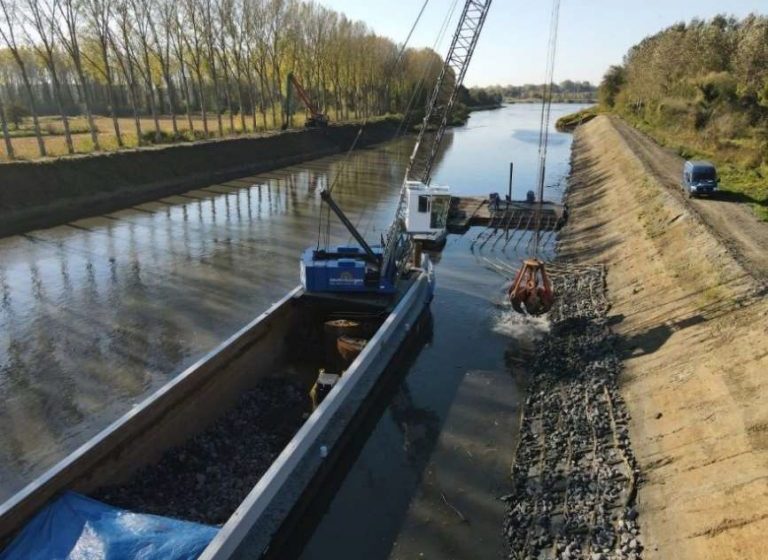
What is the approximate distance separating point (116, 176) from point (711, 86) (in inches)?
1673

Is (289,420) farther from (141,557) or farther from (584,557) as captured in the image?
(584,557)

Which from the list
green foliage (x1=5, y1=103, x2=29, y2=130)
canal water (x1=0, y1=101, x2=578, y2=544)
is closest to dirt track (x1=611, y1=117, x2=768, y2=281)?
canal water (x1=0, y1=101, x2=578, y2=544)

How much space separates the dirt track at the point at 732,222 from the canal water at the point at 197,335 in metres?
6.54

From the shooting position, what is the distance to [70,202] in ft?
98.7

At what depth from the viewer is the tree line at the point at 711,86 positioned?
3459 centimetres

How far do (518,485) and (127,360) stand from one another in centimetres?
977

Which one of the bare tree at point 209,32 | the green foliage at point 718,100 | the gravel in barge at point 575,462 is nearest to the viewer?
the gravel in barge at point 575,462

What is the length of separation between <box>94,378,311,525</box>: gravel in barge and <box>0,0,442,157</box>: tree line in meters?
11.8

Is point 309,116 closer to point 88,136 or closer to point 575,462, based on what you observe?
point 88,136

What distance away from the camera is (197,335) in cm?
1533

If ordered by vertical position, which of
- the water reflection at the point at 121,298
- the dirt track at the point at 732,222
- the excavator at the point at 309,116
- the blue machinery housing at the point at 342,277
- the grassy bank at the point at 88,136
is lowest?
the water reflection at the point at 121,298

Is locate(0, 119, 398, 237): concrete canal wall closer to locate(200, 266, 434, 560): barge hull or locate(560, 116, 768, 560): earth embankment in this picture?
locate(200, 266, 434, 560): barge hull

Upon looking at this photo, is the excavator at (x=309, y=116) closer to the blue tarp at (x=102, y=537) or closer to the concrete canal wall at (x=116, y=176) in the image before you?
the concrete canal wall at (x=116, y=176)

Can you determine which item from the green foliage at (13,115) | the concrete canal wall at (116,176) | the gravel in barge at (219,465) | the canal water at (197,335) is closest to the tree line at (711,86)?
the canal water at (197,335)
